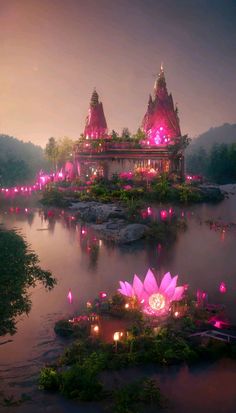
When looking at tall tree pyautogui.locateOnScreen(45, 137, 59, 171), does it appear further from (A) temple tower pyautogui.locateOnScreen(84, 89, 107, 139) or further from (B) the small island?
(B) the small island

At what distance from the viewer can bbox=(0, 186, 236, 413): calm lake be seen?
10.8 metres

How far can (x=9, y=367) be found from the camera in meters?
12.1

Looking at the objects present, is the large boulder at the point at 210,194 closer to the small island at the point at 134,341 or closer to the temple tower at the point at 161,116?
the temple tower at the point at 161,116

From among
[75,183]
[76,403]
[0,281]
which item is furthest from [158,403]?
[75,183]

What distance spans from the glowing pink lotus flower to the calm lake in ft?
8.30

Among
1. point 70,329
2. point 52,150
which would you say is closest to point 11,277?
point 70,329

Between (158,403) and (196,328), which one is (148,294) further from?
(158,403)

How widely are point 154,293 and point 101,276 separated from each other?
19.6ft

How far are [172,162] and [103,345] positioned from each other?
4007cm

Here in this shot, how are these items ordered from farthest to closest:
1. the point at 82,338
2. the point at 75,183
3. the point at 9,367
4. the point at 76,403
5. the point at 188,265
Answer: the point at 75,183
the point at 188,265
the point at 82,338
the point at 9,367
the point at 76,403

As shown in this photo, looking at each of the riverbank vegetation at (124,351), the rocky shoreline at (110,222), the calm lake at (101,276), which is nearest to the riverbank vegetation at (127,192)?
the rocky shoreline at (110,222)

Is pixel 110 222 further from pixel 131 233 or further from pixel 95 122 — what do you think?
pixel 95 122

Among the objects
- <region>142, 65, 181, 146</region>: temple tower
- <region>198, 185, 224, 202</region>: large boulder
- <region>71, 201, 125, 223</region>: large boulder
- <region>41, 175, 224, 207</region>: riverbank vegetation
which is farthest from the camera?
<region>142, 65, 181, 146</region>: temple tower

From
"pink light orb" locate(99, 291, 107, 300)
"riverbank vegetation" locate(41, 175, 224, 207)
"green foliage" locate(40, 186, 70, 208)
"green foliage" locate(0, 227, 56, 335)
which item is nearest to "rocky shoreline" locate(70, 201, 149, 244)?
A: "green foliage" locate(40, 186, 70, 208)
